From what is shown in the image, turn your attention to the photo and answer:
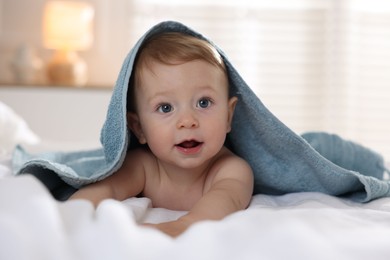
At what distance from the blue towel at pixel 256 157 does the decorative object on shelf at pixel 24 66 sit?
7.89 feet

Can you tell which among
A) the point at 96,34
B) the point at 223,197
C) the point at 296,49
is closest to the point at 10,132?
the point at 223,197

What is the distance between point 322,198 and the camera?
3.85 ft

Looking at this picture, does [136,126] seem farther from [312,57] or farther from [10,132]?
[312,57]

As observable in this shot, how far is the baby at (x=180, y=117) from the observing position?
1116 millimetres

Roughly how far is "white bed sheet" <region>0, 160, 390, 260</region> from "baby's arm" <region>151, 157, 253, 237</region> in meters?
0.19

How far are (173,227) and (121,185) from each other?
1.13 ft

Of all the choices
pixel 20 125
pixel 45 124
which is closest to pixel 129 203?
pixel 20 125

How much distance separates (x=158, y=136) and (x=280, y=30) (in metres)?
3.08

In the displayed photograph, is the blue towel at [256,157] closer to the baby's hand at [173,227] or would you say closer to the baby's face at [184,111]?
the baby's face at [184,111]

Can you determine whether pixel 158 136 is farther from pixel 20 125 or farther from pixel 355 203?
pixel 20 125

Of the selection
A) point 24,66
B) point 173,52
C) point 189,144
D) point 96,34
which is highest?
point 173,52

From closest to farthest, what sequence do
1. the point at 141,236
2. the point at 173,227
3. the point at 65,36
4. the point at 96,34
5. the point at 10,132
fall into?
the point at 141,236 → the point at 173,227 → the point at 10,132 → the point at 65,36 → the point at 96,34

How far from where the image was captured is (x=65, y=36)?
364 cm

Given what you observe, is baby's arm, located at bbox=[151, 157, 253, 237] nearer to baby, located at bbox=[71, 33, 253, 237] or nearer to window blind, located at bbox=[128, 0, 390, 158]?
baby, located at bbox=[71, 33, 253, 237]
